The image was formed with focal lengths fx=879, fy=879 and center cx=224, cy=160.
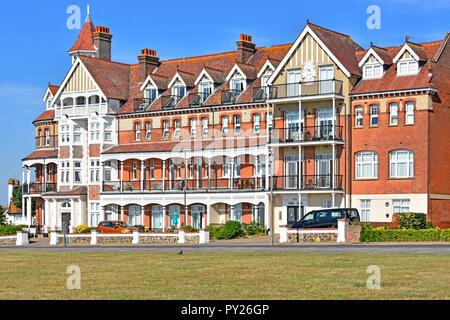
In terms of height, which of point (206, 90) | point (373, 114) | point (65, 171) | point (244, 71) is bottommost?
point (65, 171)

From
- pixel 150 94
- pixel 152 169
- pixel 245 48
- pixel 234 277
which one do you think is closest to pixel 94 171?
pixel 152 169

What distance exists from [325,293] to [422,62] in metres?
37.3

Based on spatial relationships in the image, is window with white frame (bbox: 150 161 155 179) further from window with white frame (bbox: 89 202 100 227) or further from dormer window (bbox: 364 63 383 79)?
dormer window (bbox: 364 63 383 79)

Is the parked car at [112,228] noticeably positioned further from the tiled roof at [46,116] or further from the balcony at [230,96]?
the tiled roof at [46,116]

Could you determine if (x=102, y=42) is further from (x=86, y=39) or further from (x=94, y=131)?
(x=94, y=131)

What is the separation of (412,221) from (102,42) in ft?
121

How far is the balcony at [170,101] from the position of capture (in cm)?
6700

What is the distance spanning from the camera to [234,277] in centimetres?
2520

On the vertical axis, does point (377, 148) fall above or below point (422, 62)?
below

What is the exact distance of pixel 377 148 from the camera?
55.9 m

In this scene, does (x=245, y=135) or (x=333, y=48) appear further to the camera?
(x=245, y=135)
